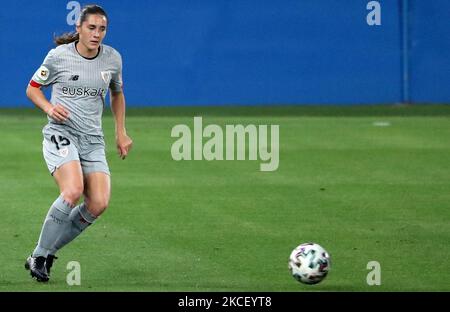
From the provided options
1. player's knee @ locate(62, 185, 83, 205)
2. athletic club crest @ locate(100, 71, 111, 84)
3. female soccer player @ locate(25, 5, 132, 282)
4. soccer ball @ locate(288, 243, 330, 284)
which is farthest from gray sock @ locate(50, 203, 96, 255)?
soccer ball @ locate(288, 243, 330, 284)

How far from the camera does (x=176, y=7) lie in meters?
23.6

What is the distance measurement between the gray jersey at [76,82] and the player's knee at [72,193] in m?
0.50

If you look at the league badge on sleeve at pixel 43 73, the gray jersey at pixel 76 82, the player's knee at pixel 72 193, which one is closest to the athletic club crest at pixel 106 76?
the gray jersey at pixel 76 82

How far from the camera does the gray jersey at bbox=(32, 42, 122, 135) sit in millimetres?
9547

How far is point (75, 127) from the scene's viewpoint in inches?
376

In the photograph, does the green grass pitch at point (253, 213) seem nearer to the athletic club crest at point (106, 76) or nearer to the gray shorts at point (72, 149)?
the gray shorts at point (72, 149)

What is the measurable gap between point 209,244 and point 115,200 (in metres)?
2.94

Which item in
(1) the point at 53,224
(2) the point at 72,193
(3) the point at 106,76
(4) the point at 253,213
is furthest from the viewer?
(4) the point at 253,213

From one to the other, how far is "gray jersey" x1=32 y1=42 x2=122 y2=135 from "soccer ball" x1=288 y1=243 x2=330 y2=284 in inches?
73.5

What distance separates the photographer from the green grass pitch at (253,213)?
9.48m

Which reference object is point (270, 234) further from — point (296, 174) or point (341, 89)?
point (341, 89)

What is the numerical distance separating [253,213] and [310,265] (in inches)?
147

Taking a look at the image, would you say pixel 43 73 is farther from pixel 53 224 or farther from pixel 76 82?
pixel 53 224

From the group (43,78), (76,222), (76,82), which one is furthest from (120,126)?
(76,222)
